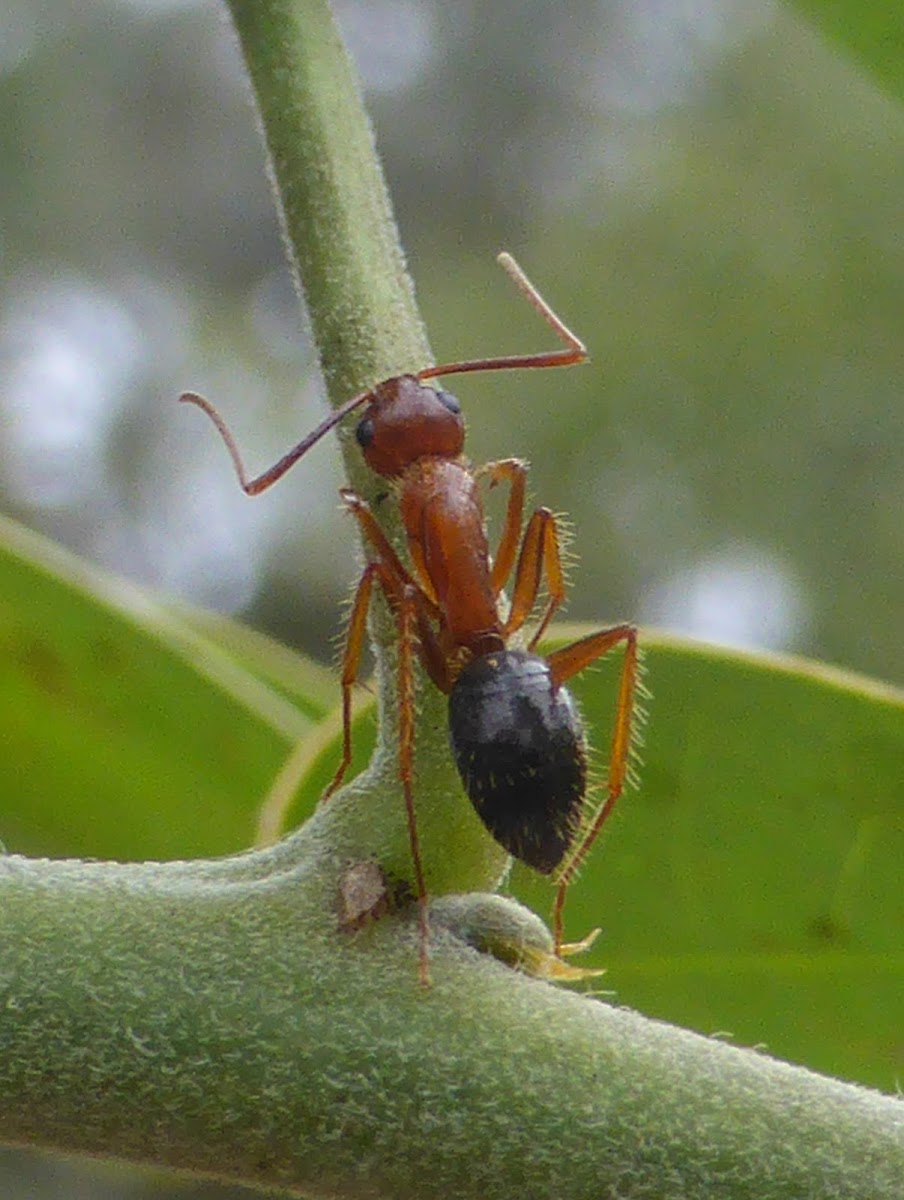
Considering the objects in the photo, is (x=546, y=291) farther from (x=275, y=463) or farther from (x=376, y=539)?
(x=376, y=539)

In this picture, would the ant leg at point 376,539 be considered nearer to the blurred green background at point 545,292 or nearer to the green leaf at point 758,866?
the green leaf at point 758,866

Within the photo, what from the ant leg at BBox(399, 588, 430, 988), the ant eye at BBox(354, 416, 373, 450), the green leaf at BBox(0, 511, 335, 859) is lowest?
the ant leg at BBox(399, 588, 430, 988)

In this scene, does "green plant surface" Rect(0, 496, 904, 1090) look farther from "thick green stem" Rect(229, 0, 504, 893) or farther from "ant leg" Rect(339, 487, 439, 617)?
"thick green stem" Rect(229, 0, 504, 893)

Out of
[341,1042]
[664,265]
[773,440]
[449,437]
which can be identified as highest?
[664,265]

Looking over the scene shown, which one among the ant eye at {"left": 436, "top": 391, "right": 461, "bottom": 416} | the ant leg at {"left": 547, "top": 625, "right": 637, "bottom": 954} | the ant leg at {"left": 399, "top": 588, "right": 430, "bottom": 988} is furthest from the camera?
the ant eye at {"left": 436, "top": 391, "right": 461, "bottom": 416}

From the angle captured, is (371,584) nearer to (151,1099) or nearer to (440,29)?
(151,1099)

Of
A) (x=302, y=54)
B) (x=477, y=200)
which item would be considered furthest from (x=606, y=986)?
(x=477, y=200)

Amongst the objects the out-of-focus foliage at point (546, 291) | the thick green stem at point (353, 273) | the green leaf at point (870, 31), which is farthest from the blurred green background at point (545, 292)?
the thick green stem at point (353, 273)

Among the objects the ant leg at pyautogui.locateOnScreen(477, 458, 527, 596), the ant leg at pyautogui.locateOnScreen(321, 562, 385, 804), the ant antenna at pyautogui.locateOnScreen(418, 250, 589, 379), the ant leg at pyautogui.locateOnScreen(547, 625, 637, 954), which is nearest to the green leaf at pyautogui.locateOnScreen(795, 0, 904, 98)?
the ant antenna at pyautogui.locateOnScreen(418, 250, 589, 379)
